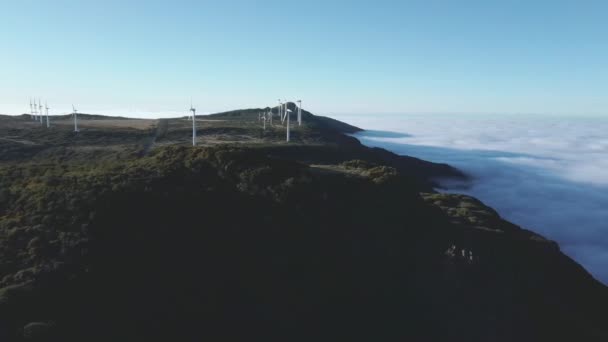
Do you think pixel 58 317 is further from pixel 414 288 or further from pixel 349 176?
pixel 349 176

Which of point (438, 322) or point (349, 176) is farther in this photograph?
point (349, 176)

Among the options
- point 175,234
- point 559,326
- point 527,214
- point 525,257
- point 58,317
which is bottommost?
point 527,214

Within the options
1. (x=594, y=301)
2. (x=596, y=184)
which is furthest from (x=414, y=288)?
(x=596, y=184)

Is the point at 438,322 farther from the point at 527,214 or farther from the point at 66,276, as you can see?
the point at 527,214

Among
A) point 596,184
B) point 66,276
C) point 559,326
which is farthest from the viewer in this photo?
point 596,184

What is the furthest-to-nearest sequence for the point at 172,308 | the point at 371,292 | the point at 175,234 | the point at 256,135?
the point at 256,135, the point at 371,292, the point at 175,234, the point at 172,308

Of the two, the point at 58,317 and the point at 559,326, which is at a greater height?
the point at 58,317

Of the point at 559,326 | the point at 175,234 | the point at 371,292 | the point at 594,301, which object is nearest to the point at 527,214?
the point at 594,301
